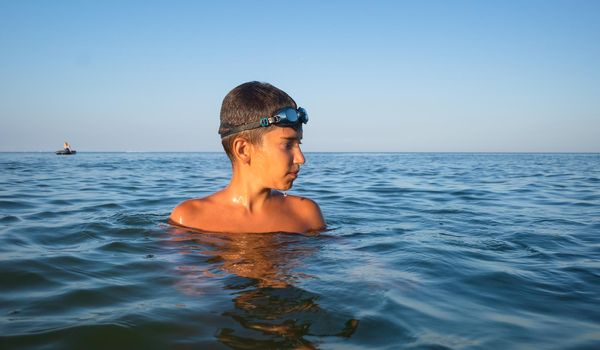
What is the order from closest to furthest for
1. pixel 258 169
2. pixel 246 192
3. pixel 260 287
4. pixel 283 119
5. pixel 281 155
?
pixel 260 287
pixel 283 119
pixel 281 155
pixel 258 169
pixel 246 192

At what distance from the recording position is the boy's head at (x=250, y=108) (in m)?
3.86

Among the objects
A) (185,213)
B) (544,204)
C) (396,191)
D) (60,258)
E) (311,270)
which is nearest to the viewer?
(311,270)

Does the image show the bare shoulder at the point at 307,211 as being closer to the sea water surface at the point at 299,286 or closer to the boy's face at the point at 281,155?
the sea water surface at the point at 299,286

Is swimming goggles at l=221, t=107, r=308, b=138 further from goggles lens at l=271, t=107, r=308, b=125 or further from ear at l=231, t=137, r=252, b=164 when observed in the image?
ear at l=231, t=137, r=252, b=164

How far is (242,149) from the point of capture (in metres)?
4.02

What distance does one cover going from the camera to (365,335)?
203 cm

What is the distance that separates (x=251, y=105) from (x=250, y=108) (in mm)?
28

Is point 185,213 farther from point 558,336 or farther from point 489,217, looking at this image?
point 489,217

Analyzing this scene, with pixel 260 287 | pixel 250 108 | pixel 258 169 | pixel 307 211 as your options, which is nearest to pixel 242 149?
pixel 258 169

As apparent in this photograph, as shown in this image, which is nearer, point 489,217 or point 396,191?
point 489,217

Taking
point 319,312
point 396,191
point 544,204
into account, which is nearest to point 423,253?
point 319,312

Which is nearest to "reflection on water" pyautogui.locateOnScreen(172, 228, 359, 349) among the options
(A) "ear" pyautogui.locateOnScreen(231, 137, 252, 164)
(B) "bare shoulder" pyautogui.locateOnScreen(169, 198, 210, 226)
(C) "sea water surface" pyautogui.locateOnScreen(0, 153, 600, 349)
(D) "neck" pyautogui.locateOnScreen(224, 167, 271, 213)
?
(C) "sea water surface" pyautogui.locateOnScreen(0, 153, 600, 349)

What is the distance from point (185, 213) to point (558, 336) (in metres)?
3.24

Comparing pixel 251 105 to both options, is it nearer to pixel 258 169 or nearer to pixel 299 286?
pixel 258 169
